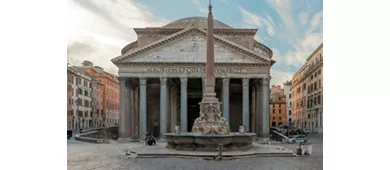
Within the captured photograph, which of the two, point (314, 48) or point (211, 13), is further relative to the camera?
point (211, 13)

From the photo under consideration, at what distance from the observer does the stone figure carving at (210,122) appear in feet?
43.1

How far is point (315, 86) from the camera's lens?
40.6 ft

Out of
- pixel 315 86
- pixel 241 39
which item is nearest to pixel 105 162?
pixel 315 86

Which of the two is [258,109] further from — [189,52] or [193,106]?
[193,106]

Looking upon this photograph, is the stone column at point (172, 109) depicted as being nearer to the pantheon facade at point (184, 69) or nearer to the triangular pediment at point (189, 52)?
the pantheon facade at point (184, 69)

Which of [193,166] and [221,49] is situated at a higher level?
[221,49]

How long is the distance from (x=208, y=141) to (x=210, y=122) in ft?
2.29

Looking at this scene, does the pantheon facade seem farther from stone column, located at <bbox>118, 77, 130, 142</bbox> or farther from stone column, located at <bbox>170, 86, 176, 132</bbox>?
stone column, located at <bbox>170, 86, 176, 132</bbox>

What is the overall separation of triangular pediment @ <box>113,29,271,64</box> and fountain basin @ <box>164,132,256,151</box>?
13.4 m

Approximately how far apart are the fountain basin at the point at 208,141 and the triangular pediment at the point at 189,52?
1337 cm

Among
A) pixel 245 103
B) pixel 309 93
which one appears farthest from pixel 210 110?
pixel 245 103

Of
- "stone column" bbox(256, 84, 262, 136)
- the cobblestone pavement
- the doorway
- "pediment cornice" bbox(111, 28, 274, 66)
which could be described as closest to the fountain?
the cobblestone pavement
